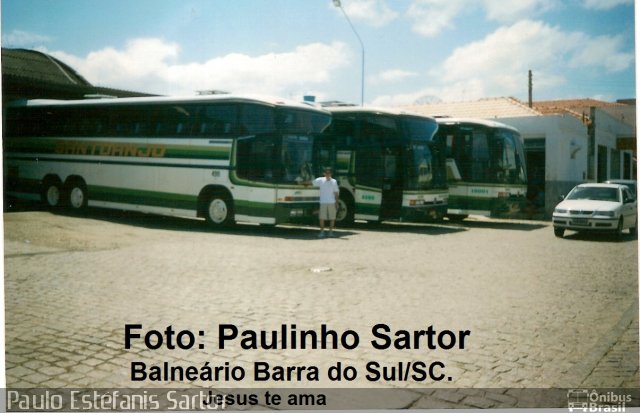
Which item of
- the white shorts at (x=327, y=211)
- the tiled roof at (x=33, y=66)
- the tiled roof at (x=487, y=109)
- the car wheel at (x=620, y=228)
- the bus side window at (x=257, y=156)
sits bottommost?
the car wheel at (x=620, y=228)

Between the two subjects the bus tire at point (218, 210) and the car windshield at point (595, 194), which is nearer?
the car windshield at point (595, 194)

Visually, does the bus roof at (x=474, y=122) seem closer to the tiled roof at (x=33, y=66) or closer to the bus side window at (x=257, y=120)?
the bus side window at (x=257, y=120)

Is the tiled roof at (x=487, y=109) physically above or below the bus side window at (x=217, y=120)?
above

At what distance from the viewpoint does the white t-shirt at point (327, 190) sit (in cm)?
1270

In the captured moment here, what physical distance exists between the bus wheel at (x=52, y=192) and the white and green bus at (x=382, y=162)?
5936 millimetres

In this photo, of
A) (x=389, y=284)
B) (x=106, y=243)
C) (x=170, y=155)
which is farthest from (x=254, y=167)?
(x=389, y=284)

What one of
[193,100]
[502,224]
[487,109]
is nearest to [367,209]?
[502,224]

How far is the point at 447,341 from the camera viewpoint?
443cm

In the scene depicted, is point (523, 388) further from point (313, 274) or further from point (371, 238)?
point (371, 238)

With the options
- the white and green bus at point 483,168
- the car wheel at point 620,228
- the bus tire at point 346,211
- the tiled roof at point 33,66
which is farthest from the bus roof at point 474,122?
the tiled roof at point 33,66

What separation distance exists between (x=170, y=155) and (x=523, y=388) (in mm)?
10469

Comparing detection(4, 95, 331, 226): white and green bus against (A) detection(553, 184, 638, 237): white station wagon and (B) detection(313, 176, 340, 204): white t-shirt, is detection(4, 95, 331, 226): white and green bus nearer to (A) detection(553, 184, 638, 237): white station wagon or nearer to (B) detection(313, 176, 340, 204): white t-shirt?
(B) detection(313, 176, 340, 204): white t-shirt

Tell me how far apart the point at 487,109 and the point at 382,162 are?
11683 millimetres

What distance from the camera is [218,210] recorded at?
42.8 feet
